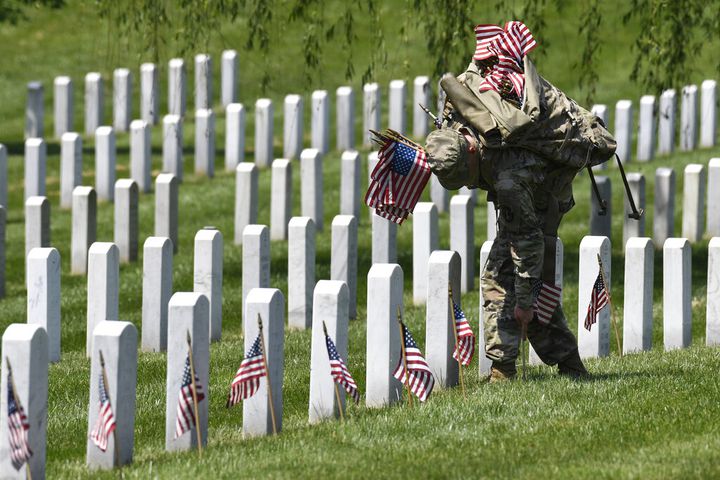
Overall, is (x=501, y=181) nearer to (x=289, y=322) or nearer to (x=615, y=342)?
(x=615, y=342)

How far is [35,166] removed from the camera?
1558 centimetres

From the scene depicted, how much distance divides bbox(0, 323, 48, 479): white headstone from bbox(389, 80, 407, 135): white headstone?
525 inches

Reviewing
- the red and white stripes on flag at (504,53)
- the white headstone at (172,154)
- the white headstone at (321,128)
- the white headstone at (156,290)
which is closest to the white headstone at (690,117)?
the white headstone at (321,128)

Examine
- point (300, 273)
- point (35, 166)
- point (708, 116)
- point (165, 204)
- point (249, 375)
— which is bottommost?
point (249, 375)

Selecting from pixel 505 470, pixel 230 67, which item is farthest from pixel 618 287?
pixel 230 67

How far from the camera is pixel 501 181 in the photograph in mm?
7191

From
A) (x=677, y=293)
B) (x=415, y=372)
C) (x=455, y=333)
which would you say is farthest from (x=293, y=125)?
(x=415, y=372)

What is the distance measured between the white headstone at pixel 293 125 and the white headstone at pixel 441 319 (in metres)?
9.81

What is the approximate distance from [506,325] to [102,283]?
292cm

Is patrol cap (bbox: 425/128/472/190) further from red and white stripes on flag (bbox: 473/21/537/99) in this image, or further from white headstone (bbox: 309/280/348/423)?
white headstone (bbox: 309/280/348/423)

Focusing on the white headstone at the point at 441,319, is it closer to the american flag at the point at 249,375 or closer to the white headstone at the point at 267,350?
the white headstone at the point at 267,350

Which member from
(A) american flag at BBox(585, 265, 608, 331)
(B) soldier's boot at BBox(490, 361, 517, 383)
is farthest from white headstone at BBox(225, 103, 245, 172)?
(B) soldier's boot at BBox(490, 361, 517, 383)

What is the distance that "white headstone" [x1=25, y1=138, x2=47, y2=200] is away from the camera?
15.5m

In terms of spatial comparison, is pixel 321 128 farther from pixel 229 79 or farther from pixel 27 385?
pixel 27 385
